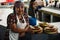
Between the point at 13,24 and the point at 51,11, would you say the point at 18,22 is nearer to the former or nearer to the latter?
the point at 13,24

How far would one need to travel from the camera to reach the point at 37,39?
125 centimetres

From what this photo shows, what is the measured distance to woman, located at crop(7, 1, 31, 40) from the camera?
45.3 inches

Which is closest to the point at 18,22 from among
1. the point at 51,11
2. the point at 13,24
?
the point at 13,24

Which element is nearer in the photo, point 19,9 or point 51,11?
point 19,9

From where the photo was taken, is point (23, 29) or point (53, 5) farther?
point (53, 5)

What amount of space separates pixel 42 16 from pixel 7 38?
5.49 feet

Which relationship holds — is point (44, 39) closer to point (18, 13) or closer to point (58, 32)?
point (58, 32)

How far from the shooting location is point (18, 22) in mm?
1160

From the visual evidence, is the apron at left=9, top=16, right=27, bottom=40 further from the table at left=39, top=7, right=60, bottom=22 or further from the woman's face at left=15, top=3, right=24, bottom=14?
the table at left=39, top=7, right=60, bottom=22

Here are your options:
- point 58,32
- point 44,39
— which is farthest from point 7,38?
point 58,32

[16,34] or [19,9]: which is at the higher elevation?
[19,9]

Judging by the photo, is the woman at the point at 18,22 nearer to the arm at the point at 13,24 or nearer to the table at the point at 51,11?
the arm at the point at 13,24

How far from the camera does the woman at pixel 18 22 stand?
115 centimetres

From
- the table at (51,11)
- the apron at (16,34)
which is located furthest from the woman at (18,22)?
the table at (51,11)
